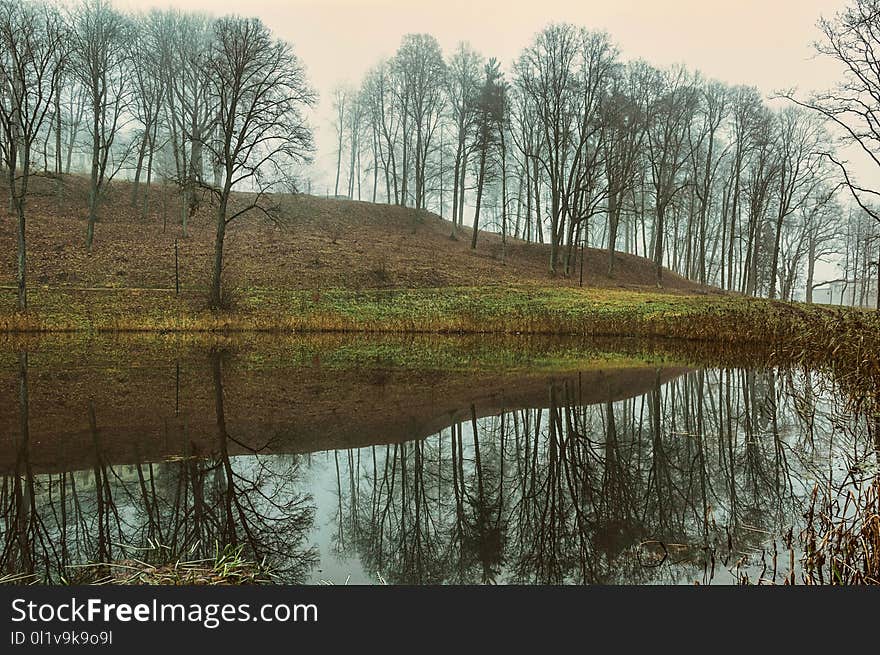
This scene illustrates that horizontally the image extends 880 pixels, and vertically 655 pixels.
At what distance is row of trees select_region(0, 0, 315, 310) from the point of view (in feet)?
71.1

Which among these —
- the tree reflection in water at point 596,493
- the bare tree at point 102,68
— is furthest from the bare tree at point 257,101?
the tree reflection in water at point 596,493

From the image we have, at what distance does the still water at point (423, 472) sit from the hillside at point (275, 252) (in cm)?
1580

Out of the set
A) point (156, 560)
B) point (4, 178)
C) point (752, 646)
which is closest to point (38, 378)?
point (156, 560)

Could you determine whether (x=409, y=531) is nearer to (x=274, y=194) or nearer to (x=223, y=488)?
(x=223, y=488)

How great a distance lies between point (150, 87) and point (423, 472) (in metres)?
34.4

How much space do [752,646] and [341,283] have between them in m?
25.8

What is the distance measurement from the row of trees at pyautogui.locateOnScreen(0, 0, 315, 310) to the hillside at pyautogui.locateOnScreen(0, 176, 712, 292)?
1.13 m

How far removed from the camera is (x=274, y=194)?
43.0 metres

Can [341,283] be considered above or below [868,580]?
above

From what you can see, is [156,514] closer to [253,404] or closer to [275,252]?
[253,404]

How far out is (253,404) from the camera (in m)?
8.85

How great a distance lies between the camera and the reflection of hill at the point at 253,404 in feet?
21.3

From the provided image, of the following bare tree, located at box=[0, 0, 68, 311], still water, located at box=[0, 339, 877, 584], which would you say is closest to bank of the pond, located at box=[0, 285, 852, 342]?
bare tree, located at box=[0, 0, 68, 311]

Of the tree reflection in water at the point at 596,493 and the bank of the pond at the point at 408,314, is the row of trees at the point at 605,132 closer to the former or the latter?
the bank of the pond at the point at 408,314
